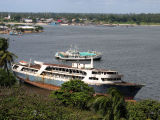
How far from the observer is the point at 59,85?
188ft

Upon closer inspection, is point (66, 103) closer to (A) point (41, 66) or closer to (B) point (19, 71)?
(A) point (41, 66)

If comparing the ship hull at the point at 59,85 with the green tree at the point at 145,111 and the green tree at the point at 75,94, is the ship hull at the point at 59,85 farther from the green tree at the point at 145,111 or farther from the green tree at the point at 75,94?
the green tree at the point at 145,111

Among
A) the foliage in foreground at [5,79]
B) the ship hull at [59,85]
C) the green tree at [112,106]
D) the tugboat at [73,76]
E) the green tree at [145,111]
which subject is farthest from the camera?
the tugboat at [73,76]

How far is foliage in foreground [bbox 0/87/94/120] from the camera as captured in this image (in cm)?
3049

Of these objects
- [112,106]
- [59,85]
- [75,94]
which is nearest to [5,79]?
[59,85]

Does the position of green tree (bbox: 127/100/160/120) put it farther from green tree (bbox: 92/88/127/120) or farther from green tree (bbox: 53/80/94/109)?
green tree (bbox: 53/80/94/109)

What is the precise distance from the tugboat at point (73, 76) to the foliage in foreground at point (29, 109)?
15.6 meters

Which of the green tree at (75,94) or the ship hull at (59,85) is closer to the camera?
the green tree at (75,94)

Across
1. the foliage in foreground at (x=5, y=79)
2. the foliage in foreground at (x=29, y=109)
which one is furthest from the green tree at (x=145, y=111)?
the foliage in foreground at (x=5, y=79)

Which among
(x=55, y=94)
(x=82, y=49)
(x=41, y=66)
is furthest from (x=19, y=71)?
(x=82, y=49)

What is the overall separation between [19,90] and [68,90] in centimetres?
567

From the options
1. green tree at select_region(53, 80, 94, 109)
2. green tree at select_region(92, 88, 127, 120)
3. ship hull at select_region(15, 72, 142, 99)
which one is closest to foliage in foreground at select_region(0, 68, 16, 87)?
green tree at select_region(53, 80, 94, 109)

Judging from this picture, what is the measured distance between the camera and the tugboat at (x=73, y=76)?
167 ft

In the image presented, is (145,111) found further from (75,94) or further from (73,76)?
(73,76)
